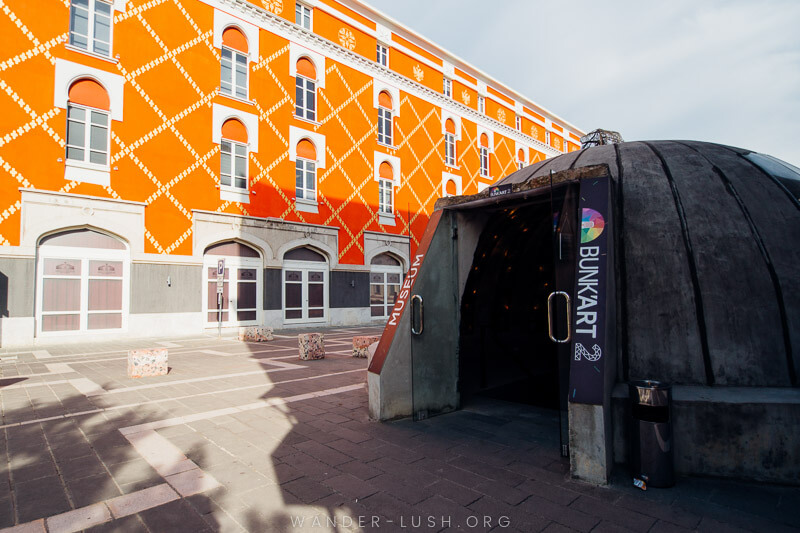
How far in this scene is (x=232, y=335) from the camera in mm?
19938

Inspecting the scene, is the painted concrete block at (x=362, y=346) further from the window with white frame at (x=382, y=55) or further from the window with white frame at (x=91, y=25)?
the window with white frame at (x=382, y=55)

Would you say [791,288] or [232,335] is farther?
[232,335]

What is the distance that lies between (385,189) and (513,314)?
19929mm

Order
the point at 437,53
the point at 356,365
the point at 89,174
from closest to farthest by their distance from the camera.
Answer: the point at 356,365
the point at 89,174
the point at 437,53

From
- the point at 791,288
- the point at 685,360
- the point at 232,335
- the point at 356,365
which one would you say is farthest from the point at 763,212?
Result: the point at 232,335

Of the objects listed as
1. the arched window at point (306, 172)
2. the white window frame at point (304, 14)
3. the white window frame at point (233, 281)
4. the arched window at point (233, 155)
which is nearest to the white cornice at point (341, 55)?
the white window frame at point (304, 14)

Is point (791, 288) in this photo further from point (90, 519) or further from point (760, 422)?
point (90, 519)

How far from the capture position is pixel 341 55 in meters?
26.0

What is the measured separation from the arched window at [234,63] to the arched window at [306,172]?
3.96m

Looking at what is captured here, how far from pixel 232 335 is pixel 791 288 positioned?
19627 mm

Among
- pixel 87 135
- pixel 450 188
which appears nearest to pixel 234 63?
pixel 87 135

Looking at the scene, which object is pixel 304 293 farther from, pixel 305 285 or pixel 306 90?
pixel 306 90

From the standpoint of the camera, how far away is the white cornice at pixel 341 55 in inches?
865

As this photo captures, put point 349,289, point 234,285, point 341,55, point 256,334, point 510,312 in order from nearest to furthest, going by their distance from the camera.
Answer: point 510,312
point 256,334
point 234,285
point 349,289
point 341,55
